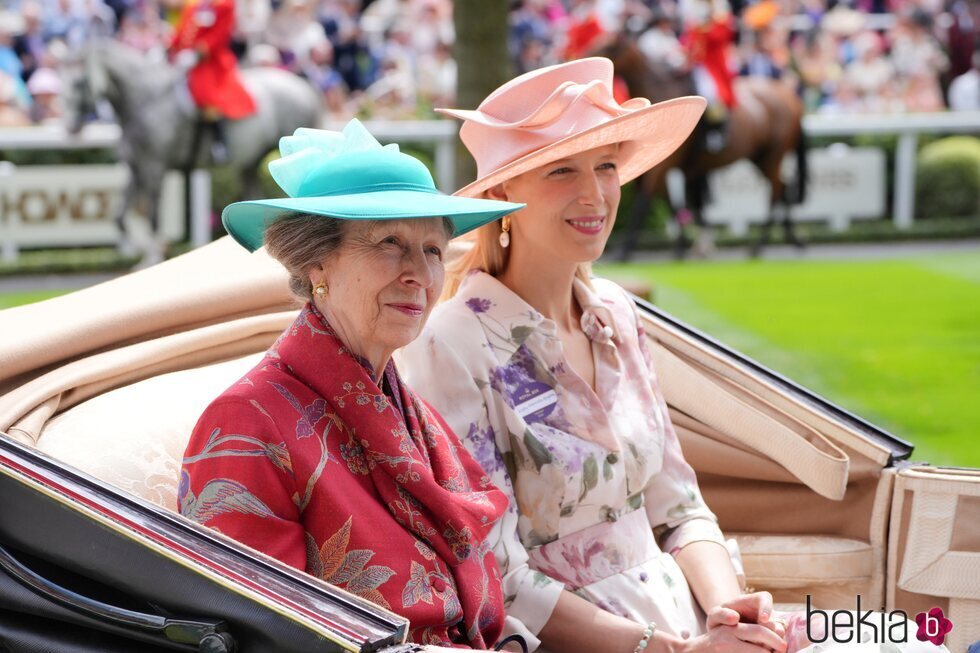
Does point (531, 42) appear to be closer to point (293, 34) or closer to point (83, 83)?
point (293, 34)

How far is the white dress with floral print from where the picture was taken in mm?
2695

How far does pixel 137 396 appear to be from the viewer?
2680 mm

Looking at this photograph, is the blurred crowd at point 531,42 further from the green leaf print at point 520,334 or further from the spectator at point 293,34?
the green leaf print at point 520,334

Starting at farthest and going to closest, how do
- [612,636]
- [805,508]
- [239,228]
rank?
1. [805,508]
2. [612,636]
3. [239,228]

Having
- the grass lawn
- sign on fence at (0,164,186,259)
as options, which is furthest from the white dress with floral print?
sign on fence at (0,164,186,259)

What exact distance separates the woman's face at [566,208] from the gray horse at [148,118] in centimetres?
975

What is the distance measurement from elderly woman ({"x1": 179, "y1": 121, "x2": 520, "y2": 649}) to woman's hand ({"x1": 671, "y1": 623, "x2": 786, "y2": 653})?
1.29 feet

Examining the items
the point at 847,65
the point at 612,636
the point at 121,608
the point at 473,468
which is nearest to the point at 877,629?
the point at 612,636

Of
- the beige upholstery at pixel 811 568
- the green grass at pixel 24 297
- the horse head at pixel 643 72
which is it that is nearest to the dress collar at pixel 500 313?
the beige upholstery at pixel 811 568

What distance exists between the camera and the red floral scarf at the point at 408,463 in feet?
7.43

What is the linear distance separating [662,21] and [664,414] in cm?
1250

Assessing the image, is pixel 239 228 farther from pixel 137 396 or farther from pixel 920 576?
pixel 920 576

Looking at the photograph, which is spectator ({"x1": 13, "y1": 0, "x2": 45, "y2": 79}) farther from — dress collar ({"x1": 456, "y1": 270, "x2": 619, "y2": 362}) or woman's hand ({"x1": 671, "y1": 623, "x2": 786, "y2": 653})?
woman's hand ({"x1": 671, "y1": 623, "x2": 786, "y2": 653})

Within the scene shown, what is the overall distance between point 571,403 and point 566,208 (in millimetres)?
379
